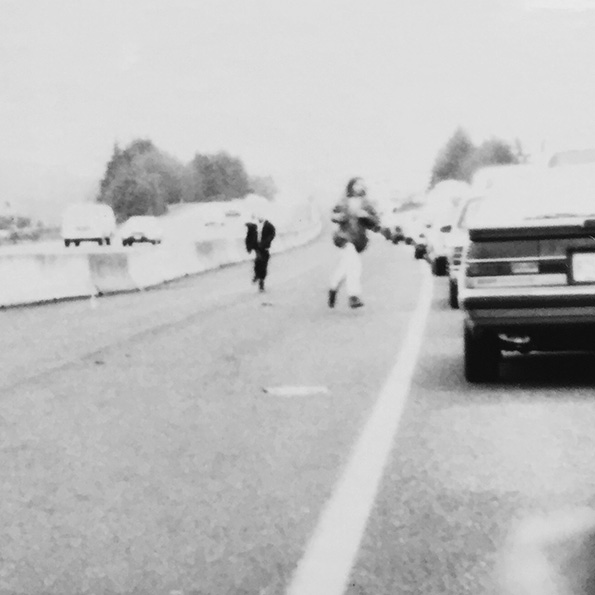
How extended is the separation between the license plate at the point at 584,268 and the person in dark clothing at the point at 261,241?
14834 millimetres

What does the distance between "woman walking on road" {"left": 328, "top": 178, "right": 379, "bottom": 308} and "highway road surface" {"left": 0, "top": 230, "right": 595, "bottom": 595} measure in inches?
174

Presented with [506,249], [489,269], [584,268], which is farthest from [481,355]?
[584,268]

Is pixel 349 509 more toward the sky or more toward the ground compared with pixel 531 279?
more toward the ground

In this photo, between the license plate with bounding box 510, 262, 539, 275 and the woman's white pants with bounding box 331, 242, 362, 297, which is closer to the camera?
the license plate with bounding box 510, 262, 539, 275

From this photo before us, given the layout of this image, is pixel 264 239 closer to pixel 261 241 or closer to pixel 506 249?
pixel 261 241

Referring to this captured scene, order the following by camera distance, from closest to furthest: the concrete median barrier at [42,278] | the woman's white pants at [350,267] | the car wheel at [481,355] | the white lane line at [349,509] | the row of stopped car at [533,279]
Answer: the white lane line at [349,509] → the row of stopped car at [533,279] → the car wheel at [481,355] → the woman's white pants at [350,267] → the concrete median barrier at [42,278]

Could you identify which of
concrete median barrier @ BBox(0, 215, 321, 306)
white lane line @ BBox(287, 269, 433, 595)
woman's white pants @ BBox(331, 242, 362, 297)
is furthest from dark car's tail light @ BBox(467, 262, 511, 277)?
concrete median barrier @ BBox(0, 215, 321, 306)

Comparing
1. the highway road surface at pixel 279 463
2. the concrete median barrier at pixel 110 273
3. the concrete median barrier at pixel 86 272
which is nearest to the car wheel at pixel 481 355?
the highway road surface at pixel 279 463

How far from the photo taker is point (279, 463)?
7348mm

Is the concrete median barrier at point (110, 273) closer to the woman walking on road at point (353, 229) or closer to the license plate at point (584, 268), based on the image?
the woman walking on road at point (353, 229)

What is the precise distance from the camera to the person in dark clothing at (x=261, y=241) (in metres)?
24.7

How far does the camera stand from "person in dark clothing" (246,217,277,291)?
24.7 metres

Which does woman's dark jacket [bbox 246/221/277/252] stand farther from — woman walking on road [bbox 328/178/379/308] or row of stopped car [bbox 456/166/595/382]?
row of stopped car [bbox 456/166/595/382]

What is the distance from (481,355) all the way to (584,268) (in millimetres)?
975
